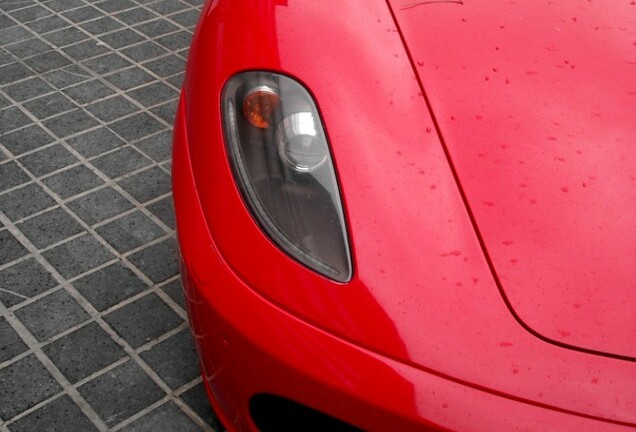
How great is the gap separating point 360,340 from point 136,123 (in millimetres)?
2148

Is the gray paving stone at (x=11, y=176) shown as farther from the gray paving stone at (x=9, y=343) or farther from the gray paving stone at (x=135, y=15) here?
the gray paving stone at (x=135, y=15)

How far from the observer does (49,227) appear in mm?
2816

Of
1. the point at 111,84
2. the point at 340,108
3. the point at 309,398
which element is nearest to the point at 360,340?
the point at 309,398

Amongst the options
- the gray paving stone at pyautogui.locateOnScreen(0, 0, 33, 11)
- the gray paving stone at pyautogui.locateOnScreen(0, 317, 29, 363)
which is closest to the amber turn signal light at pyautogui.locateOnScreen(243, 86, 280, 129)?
the gray paving stone at pyautogui.locateOnScreen(0, 317, 29, 363)

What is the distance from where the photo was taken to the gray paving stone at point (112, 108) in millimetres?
3426

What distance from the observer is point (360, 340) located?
1.45 m

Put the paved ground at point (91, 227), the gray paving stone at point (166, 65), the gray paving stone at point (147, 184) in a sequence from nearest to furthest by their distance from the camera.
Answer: the paved ground at point (91, 227) → the gray paving stone at point (147, 184) → the gray paving stone at point (166, 65)

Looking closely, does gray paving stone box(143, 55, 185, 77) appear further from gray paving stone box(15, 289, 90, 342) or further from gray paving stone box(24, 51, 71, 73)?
gray paving stone box(15, 289, 90, 342)

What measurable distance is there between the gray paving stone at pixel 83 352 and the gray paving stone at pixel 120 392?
0.15 ft

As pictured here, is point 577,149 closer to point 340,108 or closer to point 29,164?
point 340,108

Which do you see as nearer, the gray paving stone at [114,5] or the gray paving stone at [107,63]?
the gray paving stone at [107,63]

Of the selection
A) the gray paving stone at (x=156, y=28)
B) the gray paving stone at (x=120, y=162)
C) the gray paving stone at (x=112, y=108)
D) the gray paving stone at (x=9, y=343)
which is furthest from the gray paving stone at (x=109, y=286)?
the gray paving stone at (x=156, y=28)

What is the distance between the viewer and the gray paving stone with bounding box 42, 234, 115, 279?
264 cm

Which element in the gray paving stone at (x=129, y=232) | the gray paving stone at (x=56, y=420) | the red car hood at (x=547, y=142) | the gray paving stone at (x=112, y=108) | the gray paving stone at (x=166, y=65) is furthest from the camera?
the gray paving stone at (x=166, y=65)
